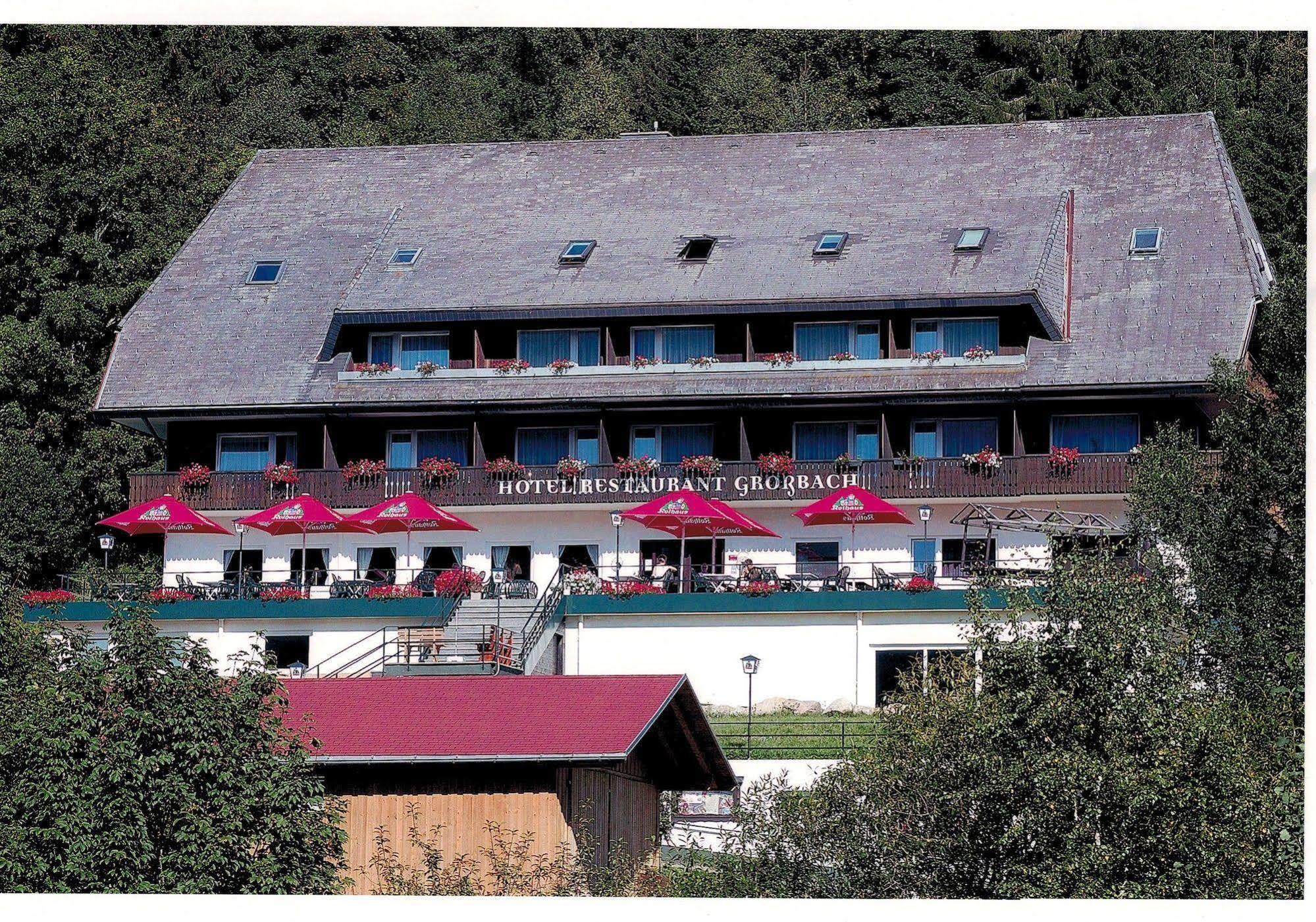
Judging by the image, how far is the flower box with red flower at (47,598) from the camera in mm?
45656

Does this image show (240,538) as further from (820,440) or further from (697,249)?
(820,440)

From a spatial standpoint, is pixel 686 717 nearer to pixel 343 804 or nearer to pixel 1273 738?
pixel 343 804

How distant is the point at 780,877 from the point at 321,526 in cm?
2213

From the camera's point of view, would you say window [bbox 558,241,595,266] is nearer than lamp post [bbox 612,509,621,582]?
No

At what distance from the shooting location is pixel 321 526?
159 feet

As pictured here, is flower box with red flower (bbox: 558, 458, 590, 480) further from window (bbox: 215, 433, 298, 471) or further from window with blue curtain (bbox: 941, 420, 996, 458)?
window with blue curtain (bbox: 941, 420, 996, 458)

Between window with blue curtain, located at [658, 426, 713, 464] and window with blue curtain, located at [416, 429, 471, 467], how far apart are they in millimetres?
4121

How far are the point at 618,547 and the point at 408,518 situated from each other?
538cm

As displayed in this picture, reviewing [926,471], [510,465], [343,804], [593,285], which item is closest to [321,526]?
[510,465]

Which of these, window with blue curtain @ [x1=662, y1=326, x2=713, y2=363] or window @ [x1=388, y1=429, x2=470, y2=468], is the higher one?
window with blue curtain @ [x1=662, y1=326, x2=713, y2=363]

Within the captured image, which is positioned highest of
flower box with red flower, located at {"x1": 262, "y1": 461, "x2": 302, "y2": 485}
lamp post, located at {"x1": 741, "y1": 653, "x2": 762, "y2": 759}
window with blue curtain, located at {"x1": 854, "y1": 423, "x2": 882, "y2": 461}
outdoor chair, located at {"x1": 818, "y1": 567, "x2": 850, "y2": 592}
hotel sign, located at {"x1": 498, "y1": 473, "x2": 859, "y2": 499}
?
window with blue curtain, located at {"x1": 854, "y1": 423, "x2": 882, "y2": 461}

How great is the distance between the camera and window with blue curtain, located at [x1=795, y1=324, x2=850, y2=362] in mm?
50969

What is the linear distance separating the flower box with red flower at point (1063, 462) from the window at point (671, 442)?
6.89 m

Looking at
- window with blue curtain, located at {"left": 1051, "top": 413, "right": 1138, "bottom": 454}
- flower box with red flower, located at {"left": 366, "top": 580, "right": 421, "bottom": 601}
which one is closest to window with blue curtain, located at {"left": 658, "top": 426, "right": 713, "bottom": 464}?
window with blue curtain, located at {"left": 1051, "top": 413, "right": 1138, "bottom": 454}
